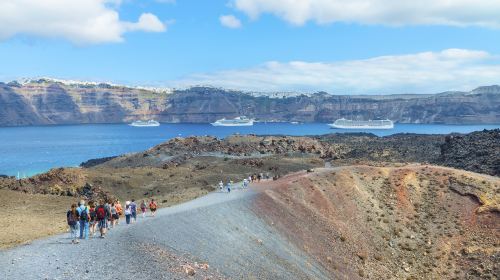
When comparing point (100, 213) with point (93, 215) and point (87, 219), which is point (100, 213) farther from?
point (87, 219)

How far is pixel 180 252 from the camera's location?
28031 millimetres

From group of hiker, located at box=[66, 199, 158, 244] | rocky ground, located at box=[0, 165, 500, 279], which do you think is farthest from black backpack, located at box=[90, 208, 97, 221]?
rocky ground, located at box=[0, 165, 500, 279]

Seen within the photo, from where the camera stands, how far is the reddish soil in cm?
3909

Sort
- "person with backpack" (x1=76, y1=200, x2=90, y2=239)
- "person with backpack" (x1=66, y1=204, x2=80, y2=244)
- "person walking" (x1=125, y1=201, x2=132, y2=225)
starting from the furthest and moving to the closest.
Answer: "person walking" (x1=125, y1=201, x2=132, y2=225) < "person with backpack" (x1=76, y1=200, x2=90, y2=239) < "person with backpack" (x1=66, y1=204, x2=80, y2=244)

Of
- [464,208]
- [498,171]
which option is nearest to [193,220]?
[464,208]

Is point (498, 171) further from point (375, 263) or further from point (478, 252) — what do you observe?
point (375, 263)

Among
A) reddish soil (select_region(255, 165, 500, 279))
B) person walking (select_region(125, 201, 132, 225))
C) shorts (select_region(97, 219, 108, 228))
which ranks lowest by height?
reddish soil (select_region(255, 165, 500, 279))

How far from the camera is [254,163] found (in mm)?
80875

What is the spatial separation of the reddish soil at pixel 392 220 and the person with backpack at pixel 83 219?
15.6m

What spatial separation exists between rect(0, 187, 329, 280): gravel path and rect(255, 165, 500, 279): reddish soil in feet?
9.67

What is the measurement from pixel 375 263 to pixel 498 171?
1315 inches

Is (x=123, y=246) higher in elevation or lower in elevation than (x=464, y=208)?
higher

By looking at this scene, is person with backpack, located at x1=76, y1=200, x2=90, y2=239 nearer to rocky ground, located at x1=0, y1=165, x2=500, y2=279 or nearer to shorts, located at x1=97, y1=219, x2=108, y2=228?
shorts, located at x1=97, y1=219, x2=108, y2=228

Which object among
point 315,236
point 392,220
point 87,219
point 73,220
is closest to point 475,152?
point 392,220
